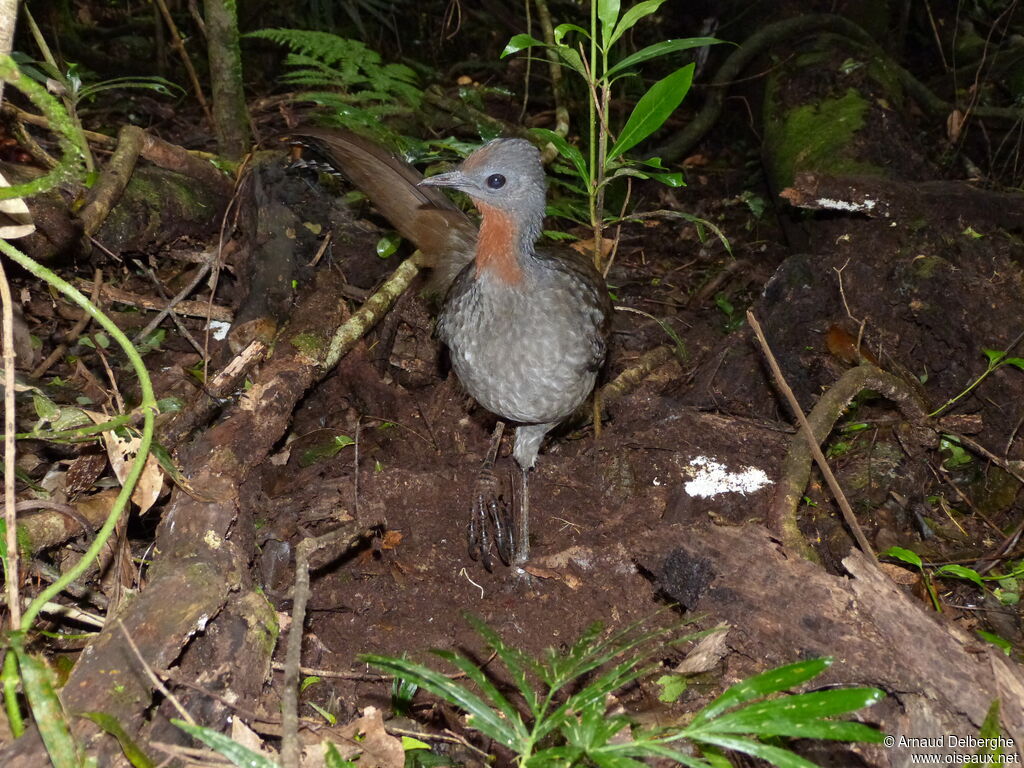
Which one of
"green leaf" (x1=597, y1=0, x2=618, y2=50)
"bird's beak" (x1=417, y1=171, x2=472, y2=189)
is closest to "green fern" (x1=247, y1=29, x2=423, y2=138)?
"bird's beak" (x1=417, y1=171, x2=472, y2=189)

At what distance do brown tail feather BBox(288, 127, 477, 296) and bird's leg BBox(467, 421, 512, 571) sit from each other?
3.73 feet

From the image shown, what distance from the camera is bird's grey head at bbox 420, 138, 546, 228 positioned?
132 inches

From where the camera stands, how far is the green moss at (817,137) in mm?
4797

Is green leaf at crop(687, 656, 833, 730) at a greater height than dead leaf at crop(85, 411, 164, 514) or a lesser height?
greater

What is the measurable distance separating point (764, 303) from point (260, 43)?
15.5 feet

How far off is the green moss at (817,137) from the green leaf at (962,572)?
2.28m

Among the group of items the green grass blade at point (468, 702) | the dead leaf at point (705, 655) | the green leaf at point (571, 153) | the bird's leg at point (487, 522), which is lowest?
the bird's leg at point (487, 522)

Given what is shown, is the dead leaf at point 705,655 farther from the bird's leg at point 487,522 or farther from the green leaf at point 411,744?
the bird's leg at point 487,522

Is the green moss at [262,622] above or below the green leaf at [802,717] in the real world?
below

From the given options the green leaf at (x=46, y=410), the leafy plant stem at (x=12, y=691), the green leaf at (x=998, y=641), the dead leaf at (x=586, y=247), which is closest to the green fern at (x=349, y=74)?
the dead leaf at (x=586, y=247)

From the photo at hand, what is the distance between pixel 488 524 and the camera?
3.58 metres

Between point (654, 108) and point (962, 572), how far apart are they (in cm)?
213

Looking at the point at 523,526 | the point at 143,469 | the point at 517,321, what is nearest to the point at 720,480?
the point at 523,526

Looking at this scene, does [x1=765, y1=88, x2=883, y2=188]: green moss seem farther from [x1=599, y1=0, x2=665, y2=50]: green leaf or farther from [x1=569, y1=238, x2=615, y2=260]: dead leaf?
[x1=599, y1=0, x2=665, y2=50]: green leaf
